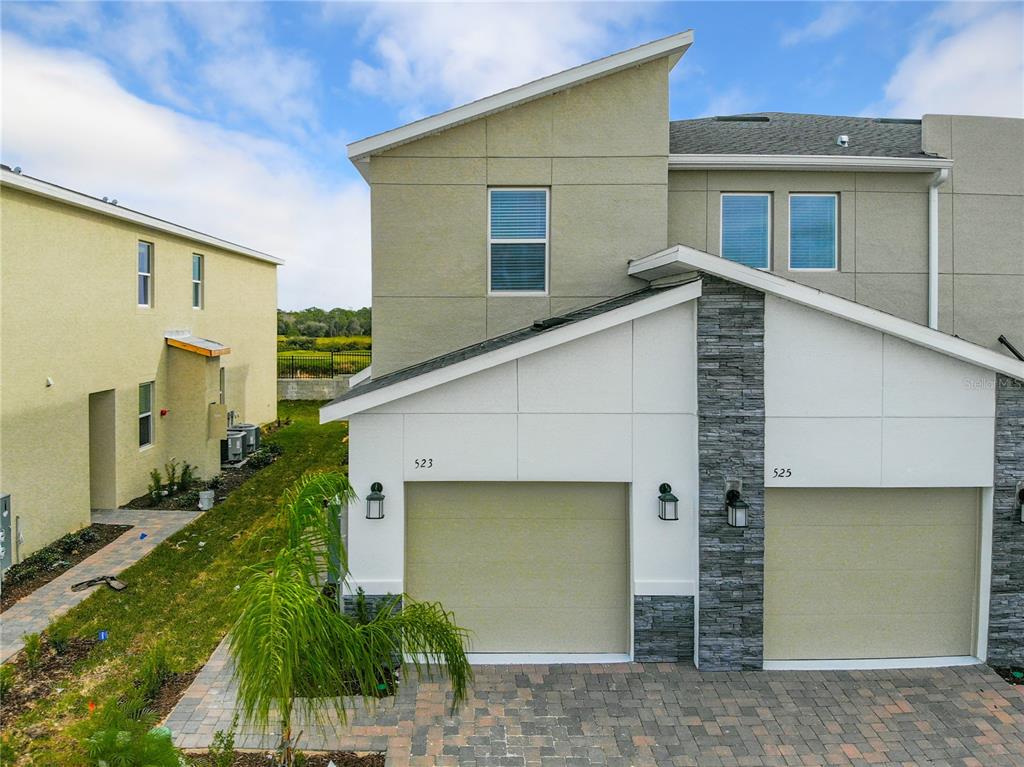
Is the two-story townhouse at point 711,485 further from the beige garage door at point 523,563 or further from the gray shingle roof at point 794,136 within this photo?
the gray shingle roof at point 794,136

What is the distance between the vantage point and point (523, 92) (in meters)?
8.77

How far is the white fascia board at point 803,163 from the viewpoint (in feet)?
30.5

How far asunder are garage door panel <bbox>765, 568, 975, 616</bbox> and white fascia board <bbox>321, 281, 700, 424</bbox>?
3.49 m

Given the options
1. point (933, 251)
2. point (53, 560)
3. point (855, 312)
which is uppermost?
point (933, 251)

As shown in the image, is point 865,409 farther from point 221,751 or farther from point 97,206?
point 97,206

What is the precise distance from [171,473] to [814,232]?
1458 cm

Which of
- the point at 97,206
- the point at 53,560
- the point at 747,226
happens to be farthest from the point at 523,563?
the point at 97,206

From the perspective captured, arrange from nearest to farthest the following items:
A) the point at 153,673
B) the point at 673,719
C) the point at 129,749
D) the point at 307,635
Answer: the point at 307,635
the point at 129,749
the point at 673,719
the point at 153,673

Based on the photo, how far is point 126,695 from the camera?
6484 mm

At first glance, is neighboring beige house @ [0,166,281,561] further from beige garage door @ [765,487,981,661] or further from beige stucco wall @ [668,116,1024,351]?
beige garage door @ [765,487,981,661]

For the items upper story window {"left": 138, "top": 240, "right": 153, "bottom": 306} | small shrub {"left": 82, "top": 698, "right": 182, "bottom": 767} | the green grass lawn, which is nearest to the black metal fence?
upper story window {"left": 138, "top": 240, "right": 153, "bottom": 306}

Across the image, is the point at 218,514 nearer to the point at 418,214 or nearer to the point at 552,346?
the point at 418,214

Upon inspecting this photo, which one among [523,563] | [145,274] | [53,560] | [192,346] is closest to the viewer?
[523,563]

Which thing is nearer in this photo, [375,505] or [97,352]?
[375,505]
